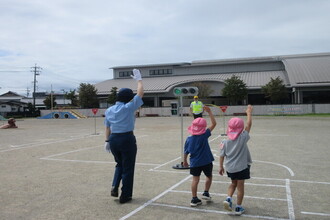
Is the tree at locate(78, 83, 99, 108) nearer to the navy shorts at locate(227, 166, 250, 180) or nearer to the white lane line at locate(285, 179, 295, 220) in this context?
the white lane line at locate(285, 179, 295, 220)

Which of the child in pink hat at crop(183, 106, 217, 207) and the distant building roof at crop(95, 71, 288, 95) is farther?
the distant building roof at crop(95, 71, 288, 95)

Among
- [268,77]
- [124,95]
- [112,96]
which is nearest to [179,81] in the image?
[112,96]

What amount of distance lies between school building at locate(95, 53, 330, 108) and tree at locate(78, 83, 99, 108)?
1.58 meters

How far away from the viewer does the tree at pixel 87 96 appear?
55938 millimetres

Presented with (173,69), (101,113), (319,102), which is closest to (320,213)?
(319,102)

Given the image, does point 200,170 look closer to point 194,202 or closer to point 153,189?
point 194,202

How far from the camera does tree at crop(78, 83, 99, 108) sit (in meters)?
55.9

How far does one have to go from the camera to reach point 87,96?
5600cm

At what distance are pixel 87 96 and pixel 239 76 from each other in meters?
28.0

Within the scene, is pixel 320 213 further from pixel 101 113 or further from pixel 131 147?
pixel 101 113

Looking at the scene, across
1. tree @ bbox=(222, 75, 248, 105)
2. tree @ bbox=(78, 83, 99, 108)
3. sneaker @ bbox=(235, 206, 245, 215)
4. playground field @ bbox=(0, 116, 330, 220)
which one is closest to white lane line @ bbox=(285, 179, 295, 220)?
playground field @ bbox=(0, 116, 330, 220)

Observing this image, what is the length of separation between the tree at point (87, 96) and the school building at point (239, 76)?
1584 mm

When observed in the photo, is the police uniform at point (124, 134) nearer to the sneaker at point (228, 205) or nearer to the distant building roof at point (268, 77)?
the sneaker at point (228, 205)

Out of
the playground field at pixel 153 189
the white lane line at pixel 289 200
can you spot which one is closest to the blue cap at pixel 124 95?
the playground field at pixel 153 189
